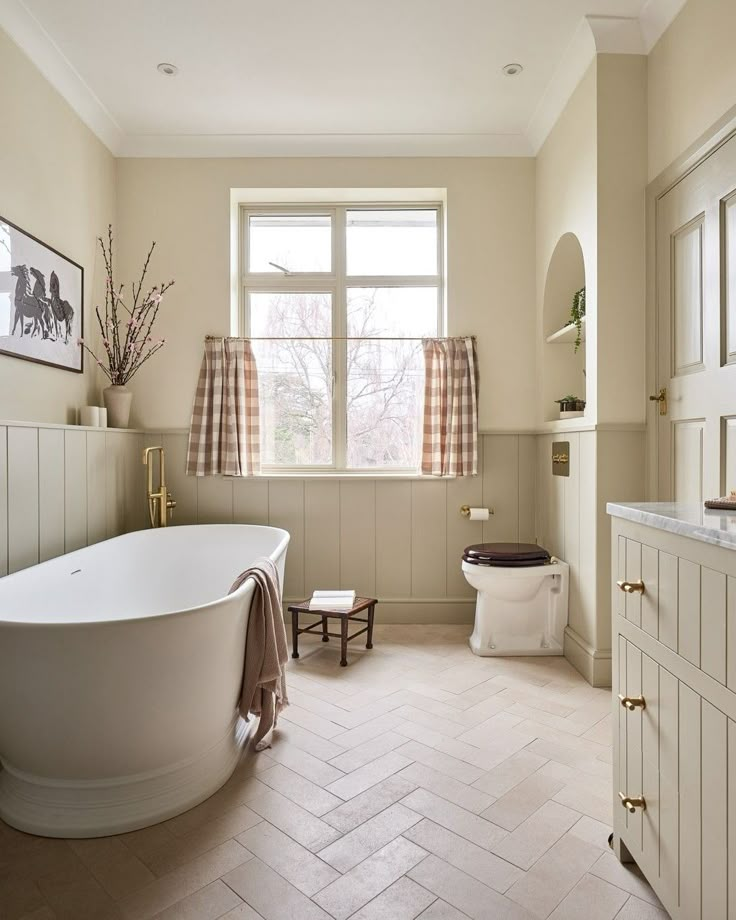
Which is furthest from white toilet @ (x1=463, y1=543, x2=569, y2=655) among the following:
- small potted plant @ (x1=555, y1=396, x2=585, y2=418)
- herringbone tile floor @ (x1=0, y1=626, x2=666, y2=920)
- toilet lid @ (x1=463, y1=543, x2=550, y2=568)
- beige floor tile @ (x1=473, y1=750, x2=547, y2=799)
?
beige floor tile @ (x1=473, y1=750, x2=547, y2=799)

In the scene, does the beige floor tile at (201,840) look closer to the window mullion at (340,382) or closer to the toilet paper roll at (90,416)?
the toilet paper roll at (90,416)

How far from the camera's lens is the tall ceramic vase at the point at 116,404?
10.6 ft

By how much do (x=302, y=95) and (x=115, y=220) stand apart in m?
1.33

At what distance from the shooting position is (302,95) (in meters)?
3.04

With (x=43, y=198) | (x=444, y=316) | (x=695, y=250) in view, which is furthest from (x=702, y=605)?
(x=43, y=198)

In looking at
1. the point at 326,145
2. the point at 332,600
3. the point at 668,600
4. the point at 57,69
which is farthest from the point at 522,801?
the point at 57,69

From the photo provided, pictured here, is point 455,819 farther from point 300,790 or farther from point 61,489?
point 61,489

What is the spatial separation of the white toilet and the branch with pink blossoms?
215 centimetres

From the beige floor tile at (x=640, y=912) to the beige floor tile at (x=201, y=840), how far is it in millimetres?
947

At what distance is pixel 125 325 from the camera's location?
3.52 m

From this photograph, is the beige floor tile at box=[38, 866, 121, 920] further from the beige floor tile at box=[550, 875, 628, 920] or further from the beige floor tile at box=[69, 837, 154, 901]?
the beige floor tile at box=[550, 875, 628, 920]

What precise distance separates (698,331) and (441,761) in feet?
5.95

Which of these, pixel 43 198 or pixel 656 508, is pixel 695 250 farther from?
pixel 43 198

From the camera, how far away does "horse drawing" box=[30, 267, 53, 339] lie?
8.63 feet
